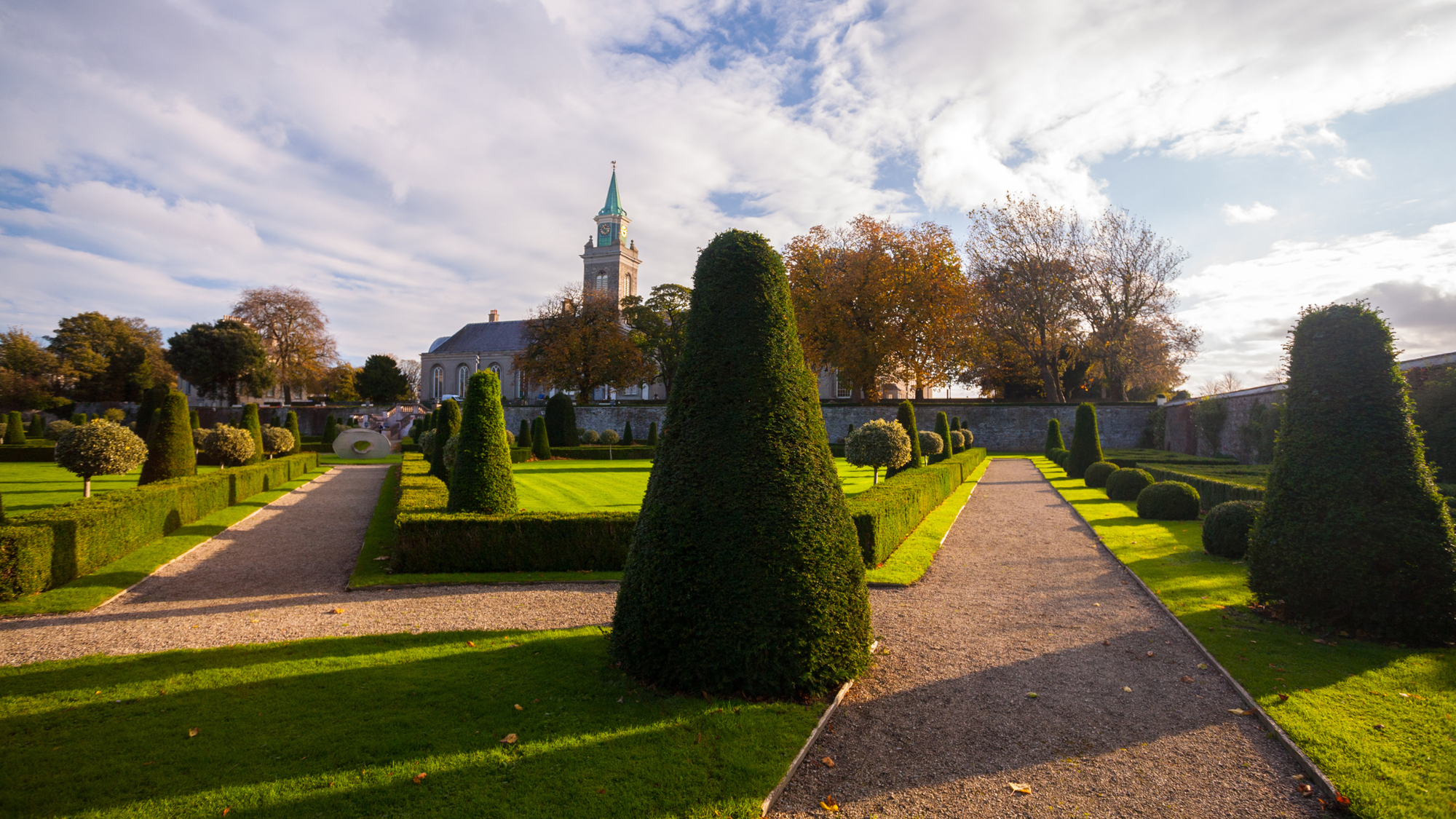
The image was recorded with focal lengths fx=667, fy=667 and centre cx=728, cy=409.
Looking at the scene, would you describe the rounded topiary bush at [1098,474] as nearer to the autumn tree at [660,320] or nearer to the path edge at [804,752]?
the path edge at [804,752]

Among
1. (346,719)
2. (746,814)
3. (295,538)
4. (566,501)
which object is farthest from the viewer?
(566,501)

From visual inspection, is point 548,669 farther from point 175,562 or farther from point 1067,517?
point 1067,517

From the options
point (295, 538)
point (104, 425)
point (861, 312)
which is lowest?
point (295, 538)

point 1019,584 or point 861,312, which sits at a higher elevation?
point 861,312

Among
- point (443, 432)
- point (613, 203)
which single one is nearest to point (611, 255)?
point (613, 203)

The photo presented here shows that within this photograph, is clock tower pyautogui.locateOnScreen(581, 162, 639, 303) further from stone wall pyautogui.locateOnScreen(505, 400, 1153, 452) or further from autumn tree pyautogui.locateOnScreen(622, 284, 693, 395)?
stone wall pyautogui.locateOnScreen(505, 400, 1153, 452)

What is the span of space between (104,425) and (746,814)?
57.8 feet

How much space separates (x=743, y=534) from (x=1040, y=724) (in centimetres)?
240

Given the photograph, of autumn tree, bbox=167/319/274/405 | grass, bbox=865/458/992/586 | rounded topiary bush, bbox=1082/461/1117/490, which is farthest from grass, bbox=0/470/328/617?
autumn tree, bbox=167/319/274/405

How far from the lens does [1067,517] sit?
13.8 meters

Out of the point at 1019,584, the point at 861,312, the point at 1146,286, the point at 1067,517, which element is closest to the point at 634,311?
the point at 861,312

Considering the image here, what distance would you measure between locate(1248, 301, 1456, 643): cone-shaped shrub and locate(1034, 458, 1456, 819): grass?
337 millimetres

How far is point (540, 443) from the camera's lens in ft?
101

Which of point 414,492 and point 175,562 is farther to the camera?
point 414,492
